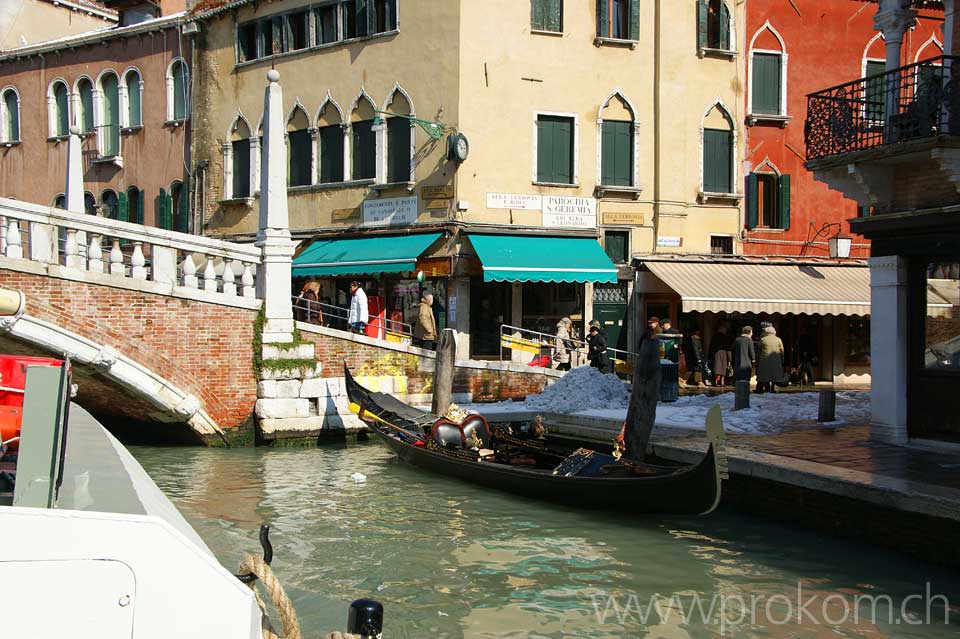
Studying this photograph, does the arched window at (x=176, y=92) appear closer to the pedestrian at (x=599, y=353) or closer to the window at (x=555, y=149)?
the window at (x=555, y=149)

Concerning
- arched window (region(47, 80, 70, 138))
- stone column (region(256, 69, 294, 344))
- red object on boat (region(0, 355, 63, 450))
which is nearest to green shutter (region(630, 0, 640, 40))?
stone column (region(256, 69, 294, 344))

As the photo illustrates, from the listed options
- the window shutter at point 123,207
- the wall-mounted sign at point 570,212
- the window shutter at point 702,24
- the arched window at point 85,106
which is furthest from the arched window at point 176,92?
the window shutter at point 702,24

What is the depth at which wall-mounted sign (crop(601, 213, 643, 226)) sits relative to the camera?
53.5 feet

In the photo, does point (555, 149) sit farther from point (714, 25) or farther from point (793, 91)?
point (793, 91)

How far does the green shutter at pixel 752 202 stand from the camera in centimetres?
1712

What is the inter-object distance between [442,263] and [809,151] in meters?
7.27

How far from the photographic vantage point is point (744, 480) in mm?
7832

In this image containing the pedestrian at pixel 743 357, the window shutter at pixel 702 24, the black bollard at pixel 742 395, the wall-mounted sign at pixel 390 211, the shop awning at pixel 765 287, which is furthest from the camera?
the window shutter at pixel 702 24

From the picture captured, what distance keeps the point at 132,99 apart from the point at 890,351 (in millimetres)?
16485

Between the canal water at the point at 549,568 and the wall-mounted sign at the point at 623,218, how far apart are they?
8.03 m

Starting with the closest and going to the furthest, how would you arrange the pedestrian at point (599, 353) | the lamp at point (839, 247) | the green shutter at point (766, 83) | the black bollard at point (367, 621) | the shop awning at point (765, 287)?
the black bollard at point (367, 621)
the pedestrian at point (599, 353)
the shop awning at point (765, 287)
the lamp at point (839, 247)
the green shutter at point (766, 83)

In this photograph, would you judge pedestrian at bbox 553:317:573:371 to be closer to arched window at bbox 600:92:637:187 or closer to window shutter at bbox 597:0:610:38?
arched window at bbox 600:92:637:187

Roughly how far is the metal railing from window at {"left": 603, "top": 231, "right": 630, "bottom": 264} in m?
1.58

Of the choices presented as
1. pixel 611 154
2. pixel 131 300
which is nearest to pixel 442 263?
pixel 611 154
